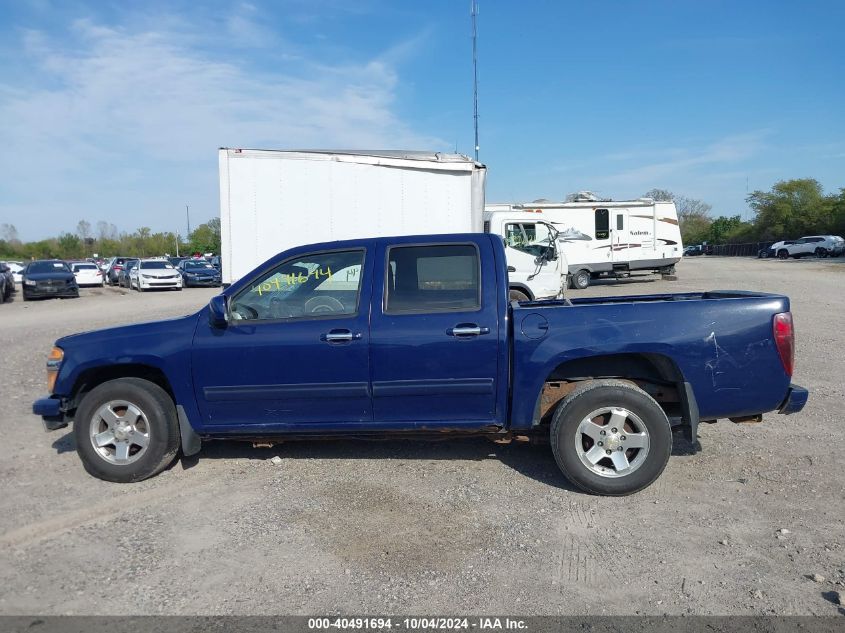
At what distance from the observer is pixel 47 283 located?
1000 inches

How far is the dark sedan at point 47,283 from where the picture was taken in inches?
998

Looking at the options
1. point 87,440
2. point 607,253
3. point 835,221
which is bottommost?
point 87,440

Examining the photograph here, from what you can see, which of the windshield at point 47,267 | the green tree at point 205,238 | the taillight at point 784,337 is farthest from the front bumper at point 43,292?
the green tree at point 205,238

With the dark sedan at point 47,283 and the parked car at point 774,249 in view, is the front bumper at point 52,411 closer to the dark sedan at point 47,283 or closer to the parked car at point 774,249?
the dark sedan at point 47,283

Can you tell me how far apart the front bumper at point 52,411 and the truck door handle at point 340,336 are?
2.17 m

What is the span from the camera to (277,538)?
4.16 metres

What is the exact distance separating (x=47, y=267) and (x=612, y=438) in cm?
2766

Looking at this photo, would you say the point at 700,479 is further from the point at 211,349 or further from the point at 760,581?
the point at 211,349

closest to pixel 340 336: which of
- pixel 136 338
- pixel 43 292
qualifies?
pixel 136 338

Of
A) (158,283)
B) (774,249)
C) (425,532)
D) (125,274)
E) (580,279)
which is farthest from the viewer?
(774,249)

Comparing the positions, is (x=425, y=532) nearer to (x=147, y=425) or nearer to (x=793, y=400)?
(x=147, y=425)

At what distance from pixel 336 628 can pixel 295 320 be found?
7.71 ft

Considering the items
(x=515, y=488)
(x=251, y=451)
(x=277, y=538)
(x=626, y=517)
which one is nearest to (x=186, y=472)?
(x=251, y=451)

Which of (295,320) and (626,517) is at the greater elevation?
(295,320)
